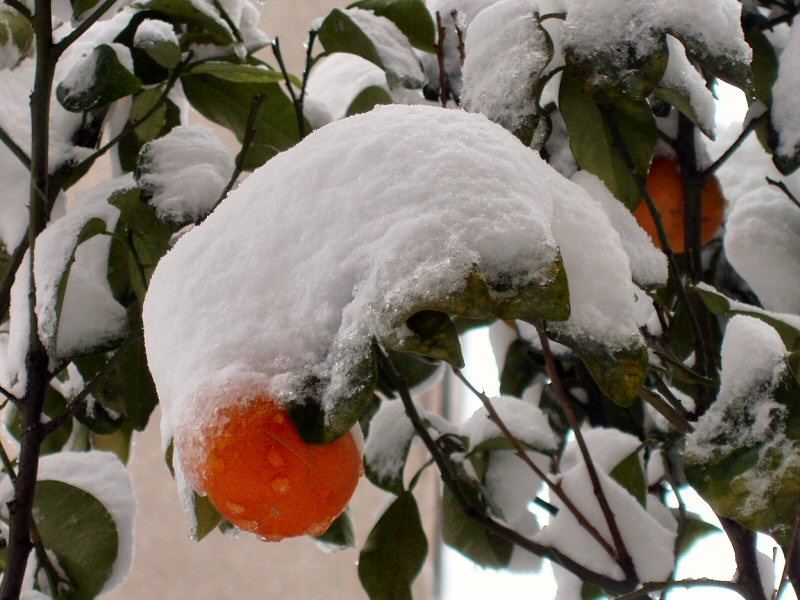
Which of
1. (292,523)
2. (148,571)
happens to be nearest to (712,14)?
(292,523)

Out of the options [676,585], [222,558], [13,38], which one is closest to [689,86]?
[676,585]

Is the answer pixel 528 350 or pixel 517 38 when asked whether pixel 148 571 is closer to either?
pixel 528 350

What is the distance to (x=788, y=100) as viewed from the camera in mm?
556

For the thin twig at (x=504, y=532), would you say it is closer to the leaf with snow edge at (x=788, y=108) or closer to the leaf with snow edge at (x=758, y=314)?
the leaf with snow edge at (x=758, y=314)

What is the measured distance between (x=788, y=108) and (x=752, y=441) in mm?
265

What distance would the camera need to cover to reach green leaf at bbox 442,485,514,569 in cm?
69

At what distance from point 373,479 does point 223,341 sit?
408 millimetres

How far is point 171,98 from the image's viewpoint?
0.80 meters

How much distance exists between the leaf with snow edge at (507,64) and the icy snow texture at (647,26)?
0.02 m

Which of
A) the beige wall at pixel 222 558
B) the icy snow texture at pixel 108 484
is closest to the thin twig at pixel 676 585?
the icy snow texture at pixel 108 484

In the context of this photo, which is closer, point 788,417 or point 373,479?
point 788,417

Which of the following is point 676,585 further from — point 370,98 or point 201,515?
point 370,98

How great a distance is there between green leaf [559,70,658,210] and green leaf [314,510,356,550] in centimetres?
37

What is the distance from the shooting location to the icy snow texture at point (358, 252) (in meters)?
0.28
